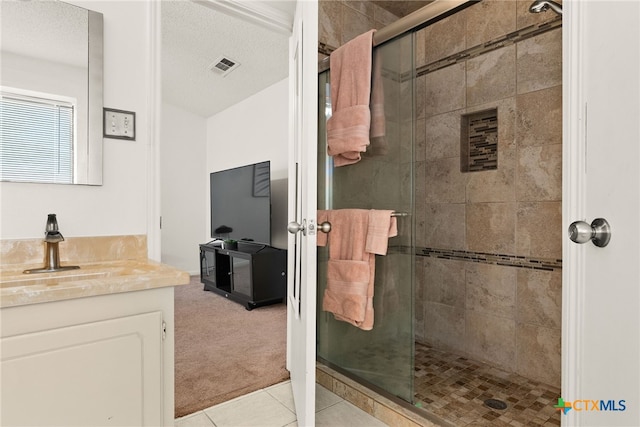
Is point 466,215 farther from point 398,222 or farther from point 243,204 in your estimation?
point 243,204

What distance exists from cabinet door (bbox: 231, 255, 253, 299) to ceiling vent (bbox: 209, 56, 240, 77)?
209 cm

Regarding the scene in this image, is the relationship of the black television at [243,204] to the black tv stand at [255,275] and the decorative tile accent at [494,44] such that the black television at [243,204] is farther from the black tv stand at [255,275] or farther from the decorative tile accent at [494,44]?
the decorative tile accent at [494,44]

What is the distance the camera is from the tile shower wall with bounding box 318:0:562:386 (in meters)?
Result: 2.01

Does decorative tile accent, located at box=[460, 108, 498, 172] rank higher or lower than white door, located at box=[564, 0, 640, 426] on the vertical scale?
higher

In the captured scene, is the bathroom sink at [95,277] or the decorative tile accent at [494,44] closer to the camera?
the bathroom sink at [95,277]

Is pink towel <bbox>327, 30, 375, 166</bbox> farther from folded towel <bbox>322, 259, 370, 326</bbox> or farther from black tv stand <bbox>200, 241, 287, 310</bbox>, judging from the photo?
black tv stand <bbox>200, 241, 287, 310</bbox>

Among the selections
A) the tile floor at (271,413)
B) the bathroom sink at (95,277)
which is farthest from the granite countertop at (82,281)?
the tile floor at (271,413)

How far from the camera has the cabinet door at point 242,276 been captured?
3.78 metres

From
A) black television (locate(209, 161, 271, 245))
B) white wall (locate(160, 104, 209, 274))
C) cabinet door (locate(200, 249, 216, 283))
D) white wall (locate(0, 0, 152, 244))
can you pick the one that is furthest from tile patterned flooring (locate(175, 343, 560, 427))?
white wall (locate(160, 104, 209, 274))

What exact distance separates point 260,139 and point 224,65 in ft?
3.18

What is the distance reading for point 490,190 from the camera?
2277 millimetres

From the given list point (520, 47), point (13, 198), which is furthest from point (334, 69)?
point (13, 198)

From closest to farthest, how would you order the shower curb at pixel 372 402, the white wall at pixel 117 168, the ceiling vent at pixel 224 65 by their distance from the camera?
1. the white wall at pixel 117 168
2. the shower curb at pixel 372 402
3. the ceiling vent at pixel 224 65

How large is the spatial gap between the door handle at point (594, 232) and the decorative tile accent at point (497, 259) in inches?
47.1
